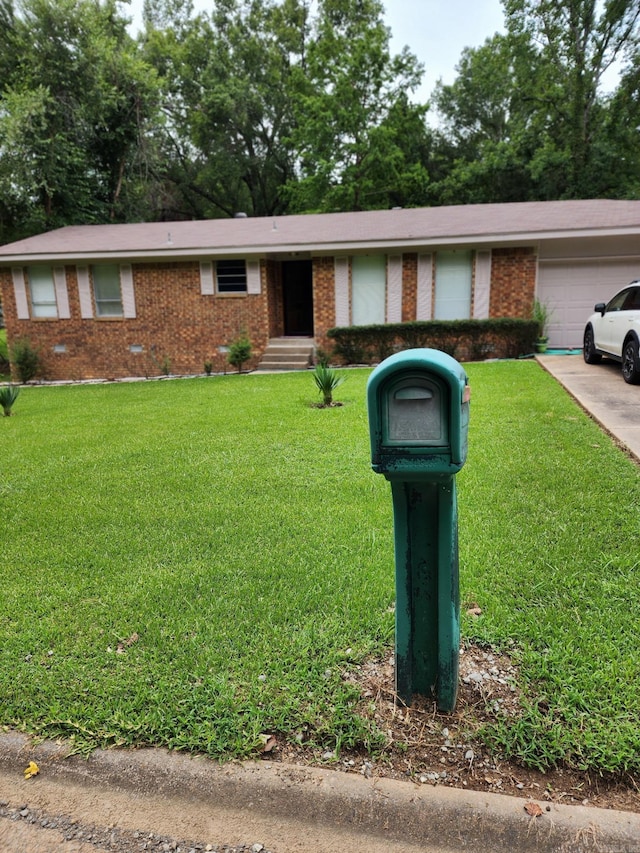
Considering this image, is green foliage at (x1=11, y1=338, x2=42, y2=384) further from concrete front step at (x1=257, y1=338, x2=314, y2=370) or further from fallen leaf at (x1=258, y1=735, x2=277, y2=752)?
fallen leaf at (x1=258, y1=735, x2=277, y2=752)

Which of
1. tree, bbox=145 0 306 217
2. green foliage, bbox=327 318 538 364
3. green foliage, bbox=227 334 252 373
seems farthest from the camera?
tree, bbox=145 0 306 217

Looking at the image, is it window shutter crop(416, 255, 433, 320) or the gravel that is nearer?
the gravel

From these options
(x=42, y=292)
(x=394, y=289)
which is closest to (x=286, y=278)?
(x=394, y=289)

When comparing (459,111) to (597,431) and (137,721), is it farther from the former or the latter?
(137,721)

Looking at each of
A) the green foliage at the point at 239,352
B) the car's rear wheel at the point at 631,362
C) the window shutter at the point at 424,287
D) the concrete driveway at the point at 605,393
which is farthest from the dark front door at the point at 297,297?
the car's rear wheel at the point at 631,362

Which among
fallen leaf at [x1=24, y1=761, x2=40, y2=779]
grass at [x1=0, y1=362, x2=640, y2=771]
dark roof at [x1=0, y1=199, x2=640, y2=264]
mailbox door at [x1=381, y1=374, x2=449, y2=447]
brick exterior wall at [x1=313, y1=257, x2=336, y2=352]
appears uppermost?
dark roof at [x1=0, y1=199, x2=640, y2=264]

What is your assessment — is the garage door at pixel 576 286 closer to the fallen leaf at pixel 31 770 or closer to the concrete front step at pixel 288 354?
the concrete front step at pixel 288 354

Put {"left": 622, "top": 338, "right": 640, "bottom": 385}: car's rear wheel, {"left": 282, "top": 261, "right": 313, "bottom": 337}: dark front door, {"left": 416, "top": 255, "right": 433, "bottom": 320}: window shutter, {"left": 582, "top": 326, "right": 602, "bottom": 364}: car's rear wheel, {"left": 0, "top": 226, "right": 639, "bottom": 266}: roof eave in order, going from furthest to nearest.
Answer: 1. {"left": 282, "top": 261, "right": 313, "bottom": 337}: dark front door
2. {"left": 416, "top": 255, "right": 433, "bottom": 320}: window shutter
3. {"left": 0, "top": 226, "right": 639, "bottom": 266}: roof eave
4. {"left": 582, "top": 326, "right": 602, "bottom": 364}: car's rear wheel
5. {"left": 622, "top": 338, "right": 640, "bottom": 385}: car's rear wheel

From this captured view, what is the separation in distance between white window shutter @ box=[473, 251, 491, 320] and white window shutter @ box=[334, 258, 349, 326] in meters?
3.22

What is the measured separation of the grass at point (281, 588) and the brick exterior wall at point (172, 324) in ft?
29.1

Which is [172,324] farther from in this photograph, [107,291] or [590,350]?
[590,350]

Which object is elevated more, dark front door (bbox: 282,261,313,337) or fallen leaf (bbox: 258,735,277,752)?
dark front door (bbox: 282,261,313,337)

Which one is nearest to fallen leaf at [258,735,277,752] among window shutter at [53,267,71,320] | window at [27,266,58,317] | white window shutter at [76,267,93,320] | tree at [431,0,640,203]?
white window shutter at [76,267,93,320]

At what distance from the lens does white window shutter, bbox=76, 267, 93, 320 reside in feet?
50.0
